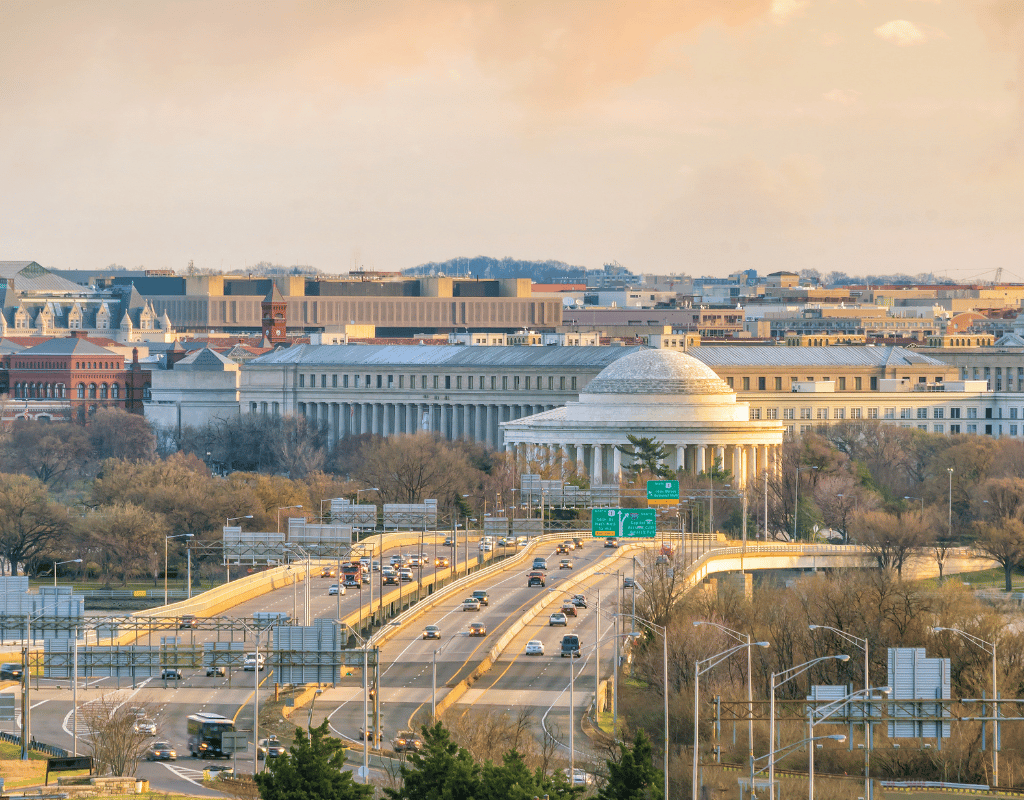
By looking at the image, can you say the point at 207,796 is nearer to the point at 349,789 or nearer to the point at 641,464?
the point at 349,789

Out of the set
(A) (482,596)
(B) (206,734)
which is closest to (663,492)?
(A) (482,596)

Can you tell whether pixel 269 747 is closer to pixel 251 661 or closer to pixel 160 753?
pixel 160 753

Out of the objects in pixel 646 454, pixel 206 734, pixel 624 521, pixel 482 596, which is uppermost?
pixel 646 454

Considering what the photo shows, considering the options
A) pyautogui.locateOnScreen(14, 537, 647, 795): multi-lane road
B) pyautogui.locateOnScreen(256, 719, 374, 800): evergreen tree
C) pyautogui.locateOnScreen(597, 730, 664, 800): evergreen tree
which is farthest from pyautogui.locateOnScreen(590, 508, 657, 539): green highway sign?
pyautogui.locateOnScreen(256, 719, 374, 800): evergreen tree

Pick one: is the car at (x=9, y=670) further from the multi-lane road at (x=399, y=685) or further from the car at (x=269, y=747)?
the car at (x=269, y=747)

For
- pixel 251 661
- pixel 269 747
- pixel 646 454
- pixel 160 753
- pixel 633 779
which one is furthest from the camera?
pixel 646 454

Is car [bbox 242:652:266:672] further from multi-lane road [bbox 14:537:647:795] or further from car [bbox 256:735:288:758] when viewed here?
car [bbox 256:735:288:758]
